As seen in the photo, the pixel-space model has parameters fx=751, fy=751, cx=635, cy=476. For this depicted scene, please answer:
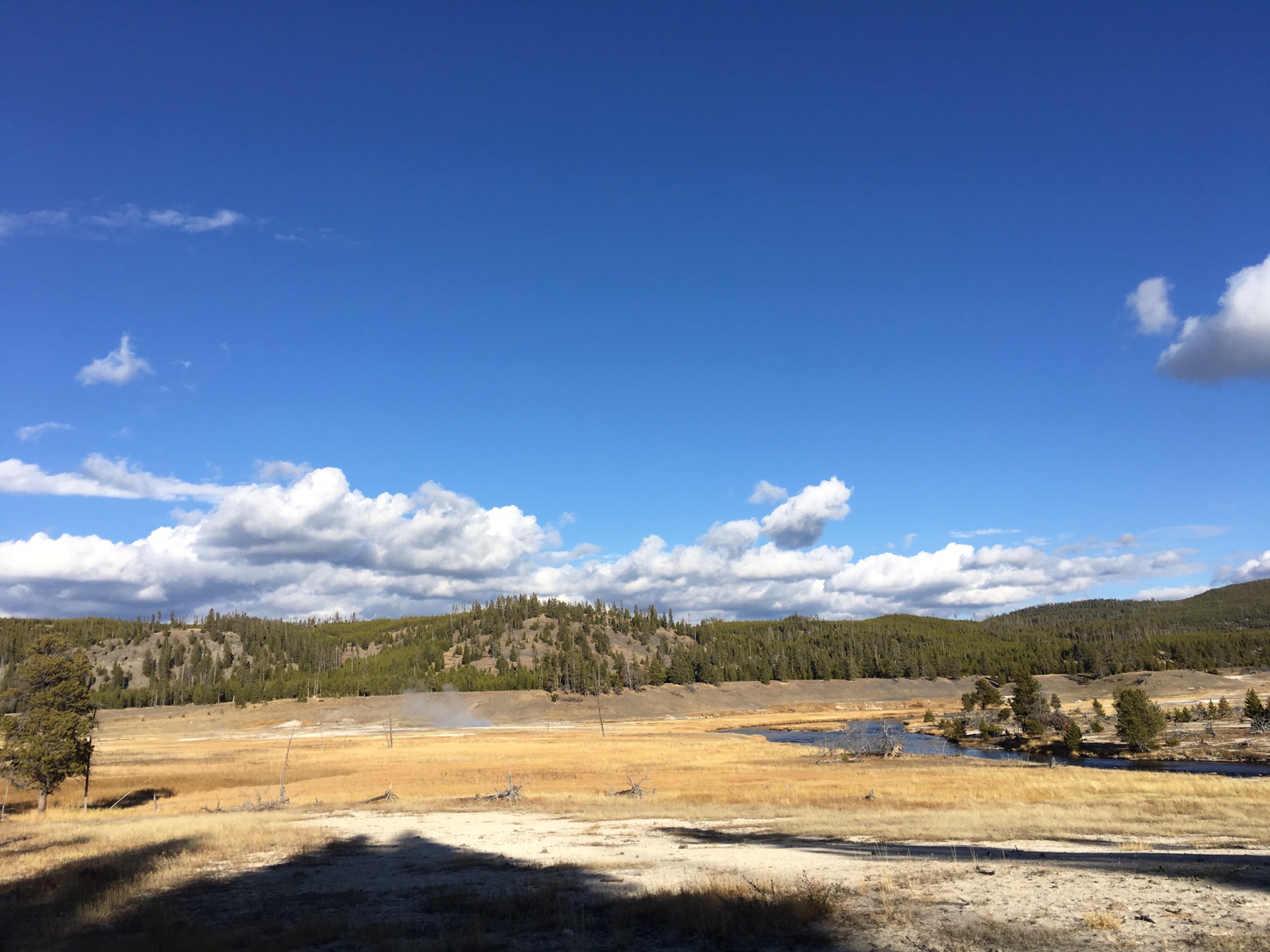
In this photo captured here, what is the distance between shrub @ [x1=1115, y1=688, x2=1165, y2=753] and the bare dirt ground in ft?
62.4

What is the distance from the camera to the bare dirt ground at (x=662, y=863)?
12070 millimetres

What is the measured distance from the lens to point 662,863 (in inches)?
749

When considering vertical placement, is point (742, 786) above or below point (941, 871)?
below

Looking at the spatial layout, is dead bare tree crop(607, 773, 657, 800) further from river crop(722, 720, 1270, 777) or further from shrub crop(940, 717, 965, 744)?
shrub crop(940, 717, 965, 744)

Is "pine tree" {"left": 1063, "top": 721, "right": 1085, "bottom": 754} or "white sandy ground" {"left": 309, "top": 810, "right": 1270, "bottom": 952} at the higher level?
"white sandy ground" {"left": 309, "top": 810, "right": 1270, "bottom": 952}

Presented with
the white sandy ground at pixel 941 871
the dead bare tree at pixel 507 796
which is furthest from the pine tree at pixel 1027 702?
the white sandy ground at pixel 941 871

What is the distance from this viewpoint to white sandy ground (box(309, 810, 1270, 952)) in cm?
1117

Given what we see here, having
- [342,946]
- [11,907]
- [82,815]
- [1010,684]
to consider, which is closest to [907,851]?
[342,946]

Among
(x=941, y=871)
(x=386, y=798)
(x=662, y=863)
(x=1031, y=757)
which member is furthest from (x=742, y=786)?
(x=1031, y=757)

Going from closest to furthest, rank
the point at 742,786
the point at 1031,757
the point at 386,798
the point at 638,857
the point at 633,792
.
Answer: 1. the point at 638,857
2. the point at 633,792
3. the point at 386,798
4. the point at 742,786
5. the point at 1031,757

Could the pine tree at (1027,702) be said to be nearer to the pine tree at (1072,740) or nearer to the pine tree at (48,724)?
the pine tree at (1072,740)

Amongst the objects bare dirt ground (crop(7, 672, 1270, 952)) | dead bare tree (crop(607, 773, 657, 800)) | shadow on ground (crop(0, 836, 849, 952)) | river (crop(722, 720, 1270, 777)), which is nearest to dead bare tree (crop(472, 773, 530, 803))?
bare dirt ground (crop(7, 672, 1270, 952))

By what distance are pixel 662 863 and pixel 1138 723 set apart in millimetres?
63305

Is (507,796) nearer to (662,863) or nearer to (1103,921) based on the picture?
(662,863)
